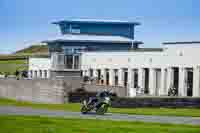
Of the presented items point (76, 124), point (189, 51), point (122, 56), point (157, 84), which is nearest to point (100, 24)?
point (122, 56)

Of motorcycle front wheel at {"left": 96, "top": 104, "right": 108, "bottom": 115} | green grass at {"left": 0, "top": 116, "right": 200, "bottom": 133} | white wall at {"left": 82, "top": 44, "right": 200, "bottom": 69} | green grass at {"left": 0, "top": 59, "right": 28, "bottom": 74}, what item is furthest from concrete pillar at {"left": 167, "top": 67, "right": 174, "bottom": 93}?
green grass at {"left": 0, "top": 59, "right": 28, "bottom": 74}

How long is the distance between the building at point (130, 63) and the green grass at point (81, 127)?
93.0 feet

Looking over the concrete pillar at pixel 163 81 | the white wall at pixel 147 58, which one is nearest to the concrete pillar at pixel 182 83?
the white wall at pixel 147 58

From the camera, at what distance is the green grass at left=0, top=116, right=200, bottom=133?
2317 centimetres

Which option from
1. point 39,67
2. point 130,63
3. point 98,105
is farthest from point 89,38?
point 98,105

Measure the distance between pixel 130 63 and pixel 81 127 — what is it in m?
40.4

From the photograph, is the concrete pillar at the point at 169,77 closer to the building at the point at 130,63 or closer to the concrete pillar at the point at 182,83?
the building at the point at 130,63

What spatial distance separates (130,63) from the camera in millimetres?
64438

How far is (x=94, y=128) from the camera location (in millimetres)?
23844

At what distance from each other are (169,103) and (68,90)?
1120cm

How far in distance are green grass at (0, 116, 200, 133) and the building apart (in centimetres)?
2836

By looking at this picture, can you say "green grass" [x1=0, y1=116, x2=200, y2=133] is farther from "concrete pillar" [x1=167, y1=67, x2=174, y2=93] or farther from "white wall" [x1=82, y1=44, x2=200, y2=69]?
"concrete pillar" [x1=167, y1=67, x2=174, y2=93]

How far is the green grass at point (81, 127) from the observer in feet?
76.0

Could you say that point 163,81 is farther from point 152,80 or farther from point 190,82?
point 190,82
